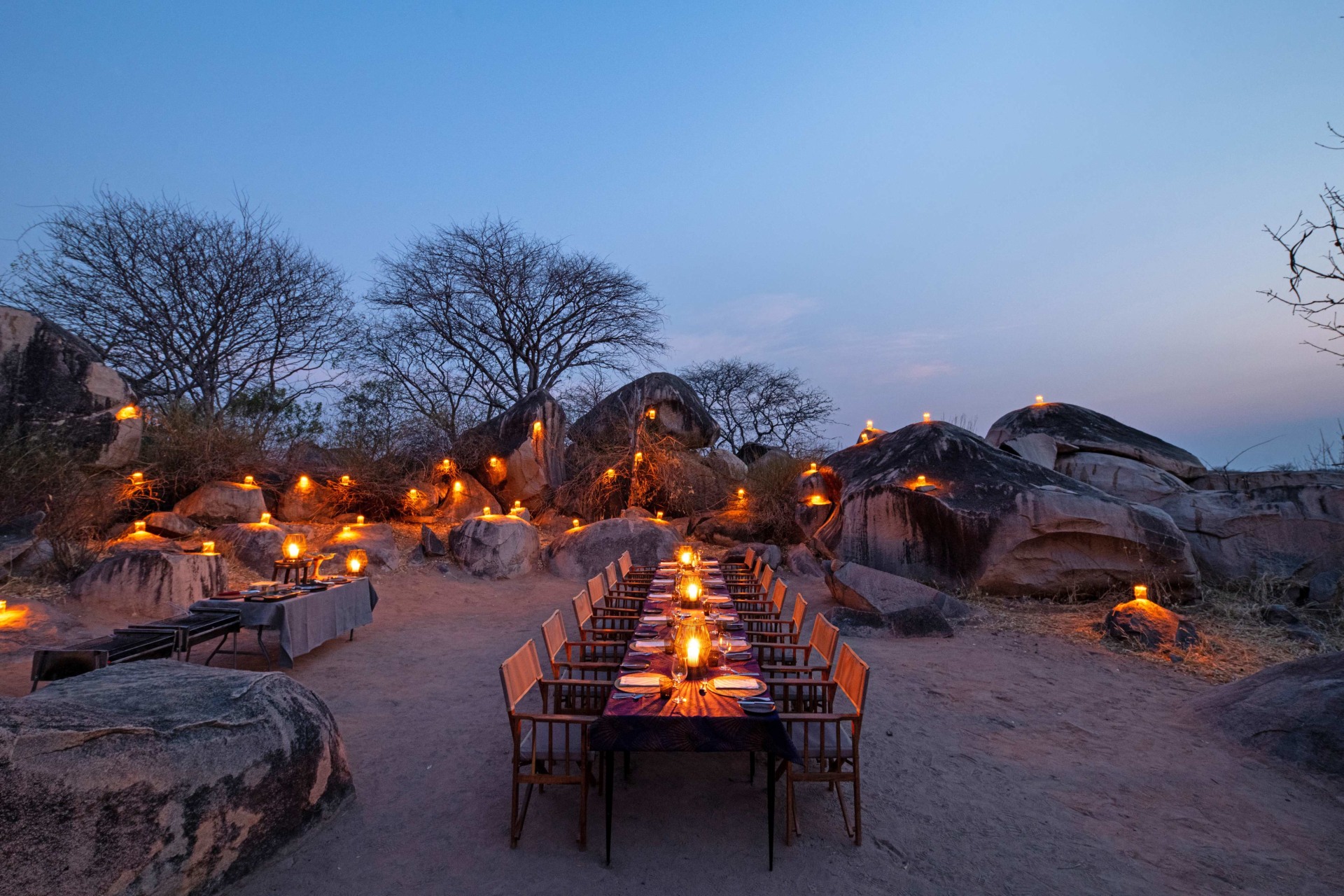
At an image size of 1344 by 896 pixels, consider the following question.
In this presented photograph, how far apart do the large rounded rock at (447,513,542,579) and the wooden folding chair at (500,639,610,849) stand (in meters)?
7.18

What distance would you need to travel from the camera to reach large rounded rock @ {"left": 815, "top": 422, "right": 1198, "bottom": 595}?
8039mm

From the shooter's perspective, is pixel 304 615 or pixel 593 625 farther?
pixel 304 615

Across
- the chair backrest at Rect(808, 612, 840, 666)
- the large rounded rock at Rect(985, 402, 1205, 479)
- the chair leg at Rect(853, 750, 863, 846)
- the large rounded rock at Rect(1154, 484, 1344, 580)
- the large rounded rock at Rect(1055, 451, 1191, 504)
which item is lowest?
the chair leg at Rect(853, 750, 863, 846)

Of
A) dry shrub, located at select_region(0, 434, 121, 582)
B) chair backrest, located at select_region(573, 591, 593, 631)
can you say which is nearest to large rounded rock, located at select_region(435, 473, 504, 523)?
dry shrub, located at select_region(0, 434, 121, 582)

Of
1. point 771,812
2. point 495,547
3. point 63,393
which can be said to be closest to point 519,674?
point 771,812

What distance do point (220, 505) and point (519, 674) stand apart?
987 centimetres

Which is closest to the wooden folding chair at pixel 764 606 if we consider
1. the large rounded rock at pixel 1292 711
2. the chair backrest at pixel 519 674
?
the chair backrest at pixel 519 674

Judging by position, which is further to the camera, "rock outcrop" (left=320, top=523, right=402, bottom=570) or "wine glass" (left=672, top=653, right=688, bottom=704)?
"rock outcrop" (left=320, top=523, right=402, bottom=570)

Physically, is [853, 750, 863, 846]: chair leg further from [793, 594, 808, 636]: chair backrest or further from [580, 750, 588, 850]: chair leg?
[793, 594, 808, 636]: chair backrest

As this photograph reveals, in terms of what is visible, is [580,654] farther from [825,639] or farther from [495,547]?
[495,547]

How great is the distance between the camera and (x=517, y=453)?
46.8 ft

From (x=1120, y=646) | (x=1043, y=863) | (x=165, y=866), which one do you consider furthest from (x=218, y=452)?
(x=1120, y=646)

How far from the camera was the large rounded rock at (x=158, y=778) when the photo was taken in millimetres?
2156

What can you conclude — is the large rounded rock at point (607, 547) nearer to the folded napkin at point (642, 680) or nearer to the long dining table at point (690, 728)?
the folded napkin at point (642, 680)
